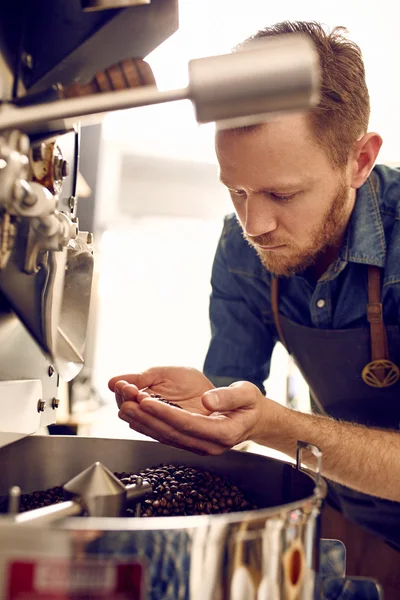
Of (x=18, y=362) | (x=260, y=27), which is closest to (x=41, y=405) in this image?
(x=18, y=362)

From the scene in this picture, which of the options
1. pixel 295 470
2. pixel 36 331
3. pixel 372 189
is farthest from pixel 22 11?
pixel 372 189

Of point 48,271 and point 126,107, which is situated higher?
point 126,107

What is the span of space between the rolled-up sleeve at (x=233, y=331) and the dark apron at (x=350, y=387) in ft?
0.27

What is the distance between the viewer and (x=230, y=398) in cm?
83

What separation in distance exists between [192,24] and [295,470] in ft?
7.92

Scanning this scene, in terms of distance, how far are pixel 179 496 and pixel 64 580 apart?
1.08 feet

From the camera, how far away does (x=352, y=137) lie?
1.21 meters

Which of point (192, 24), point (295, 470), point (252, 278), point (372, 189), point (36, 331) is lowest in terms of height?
point (295, 470)

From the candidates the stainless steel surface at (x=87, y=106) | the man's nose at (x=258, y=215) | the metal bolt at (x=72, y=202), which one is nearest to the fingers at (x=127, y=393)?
the metal bolt at (x=72, y=202)

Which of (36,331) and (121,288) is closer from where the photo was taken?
(36,331)

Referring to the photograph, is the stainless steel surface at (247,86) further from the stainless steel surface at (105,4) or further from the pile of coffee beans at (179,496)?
the pile of coffee beans at (179,496)

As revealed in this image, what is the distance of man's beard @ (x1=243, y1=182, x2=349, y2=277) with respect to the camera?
1.18 meters

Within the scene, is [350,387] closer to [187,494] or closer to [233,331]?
[233,331]

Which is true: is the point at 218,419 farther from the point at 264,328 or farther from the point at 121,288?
the point at 121,288
